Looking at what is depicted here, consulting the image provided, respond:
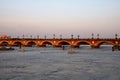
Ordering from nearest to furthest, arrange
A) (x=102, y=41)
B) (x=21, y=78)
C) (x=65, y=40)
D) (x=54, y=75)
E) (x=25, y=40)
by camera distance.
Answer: (x=21, y=78)
(x=54, y=75)
(x=102, y=41)
(x=65, y=40)
(x=25, y=40)

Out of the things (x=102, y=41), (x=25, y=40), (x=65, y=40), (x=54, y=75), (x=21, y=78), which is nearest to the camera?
(x=21, y=78)

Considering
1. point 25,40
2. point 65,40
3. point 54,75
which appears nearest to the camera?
point 54,75

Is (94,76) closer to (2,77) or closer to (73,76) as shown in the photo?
(73,76)

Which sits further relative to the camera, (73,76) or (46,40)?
(46,40)

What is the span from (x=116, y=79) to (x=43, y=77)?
10.2 m

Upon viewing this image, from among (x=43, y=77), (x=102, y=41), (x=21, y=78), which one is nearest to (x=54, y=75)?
(x=43, y=77)

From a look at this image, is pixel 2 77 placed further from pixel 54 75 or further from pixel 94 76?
pixel 94 76

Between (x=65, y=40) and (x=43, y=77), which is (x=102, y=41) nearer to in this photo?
(x=65, y=40)

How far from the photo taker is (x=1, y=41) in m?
191

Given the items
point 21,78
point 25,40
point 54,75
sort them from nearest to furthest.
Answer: point 21,78
point 54,75
point 25,40

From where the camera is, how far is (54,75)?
132 feet

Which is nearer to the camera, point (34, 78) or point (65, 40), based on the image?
point (34, 78)

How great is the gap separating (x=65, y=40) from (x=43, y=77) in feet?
427

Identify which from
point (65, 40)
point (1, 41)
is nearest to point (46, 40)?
point (65, 40)
